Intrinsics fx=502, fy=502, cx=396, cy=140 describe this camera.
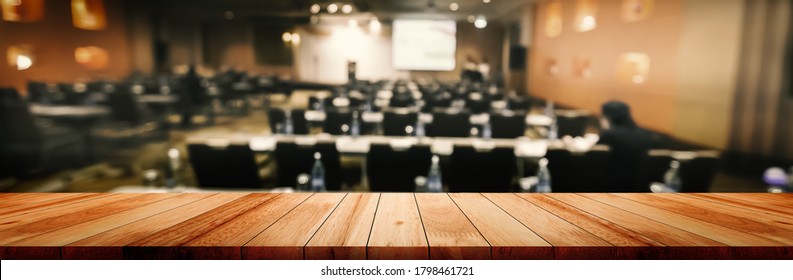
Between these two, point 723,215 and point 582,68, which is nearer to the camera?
point 723,215

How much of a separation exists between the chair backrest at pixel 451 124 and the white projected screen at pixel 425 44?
2.44m

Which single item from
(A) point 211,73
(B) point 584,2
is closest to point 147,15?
(A) point 211,73

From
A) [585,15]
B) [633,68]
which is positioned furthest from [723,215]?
[585,15]

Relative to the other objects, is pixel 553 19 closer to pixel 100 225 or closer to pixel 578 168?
pixel 578 168

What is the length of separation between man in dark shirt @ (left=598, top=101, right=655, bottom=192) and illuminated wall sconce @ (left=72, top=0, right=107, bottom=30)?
836cm

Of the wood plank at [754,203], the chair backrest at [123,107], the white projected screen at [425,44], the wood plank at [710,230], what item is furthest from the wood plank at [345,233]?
the chair backrest at [123,107]

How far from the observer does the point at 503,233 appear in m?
1.21

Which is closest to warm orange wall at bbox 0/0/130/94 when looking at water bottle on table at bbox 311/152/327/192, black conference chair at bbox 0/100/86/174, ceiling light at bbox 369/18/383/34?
black conference chair at bbox 0/100/86/174

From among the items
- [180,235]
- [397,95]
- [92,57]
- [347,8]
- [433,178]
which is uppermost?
[347,8]

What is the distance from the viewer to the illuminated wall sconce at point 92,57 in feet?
28.1

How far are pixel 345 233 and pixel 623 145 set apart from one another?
3150 millimetres

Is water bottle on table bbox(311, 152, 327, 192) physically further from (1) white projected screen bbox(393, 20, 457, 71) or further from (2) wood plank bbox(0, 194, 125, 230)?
(1) white projected screen bbox(393, 20, 457, 71)

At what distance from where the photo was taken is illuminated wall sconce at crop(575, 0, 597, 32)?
22.7 ft

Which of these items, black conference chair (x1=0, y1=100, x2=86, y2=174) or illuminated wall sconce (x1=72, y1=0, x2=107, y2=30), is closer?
black conference chair (x1=0, y1=100, x2=86, y2=174)
